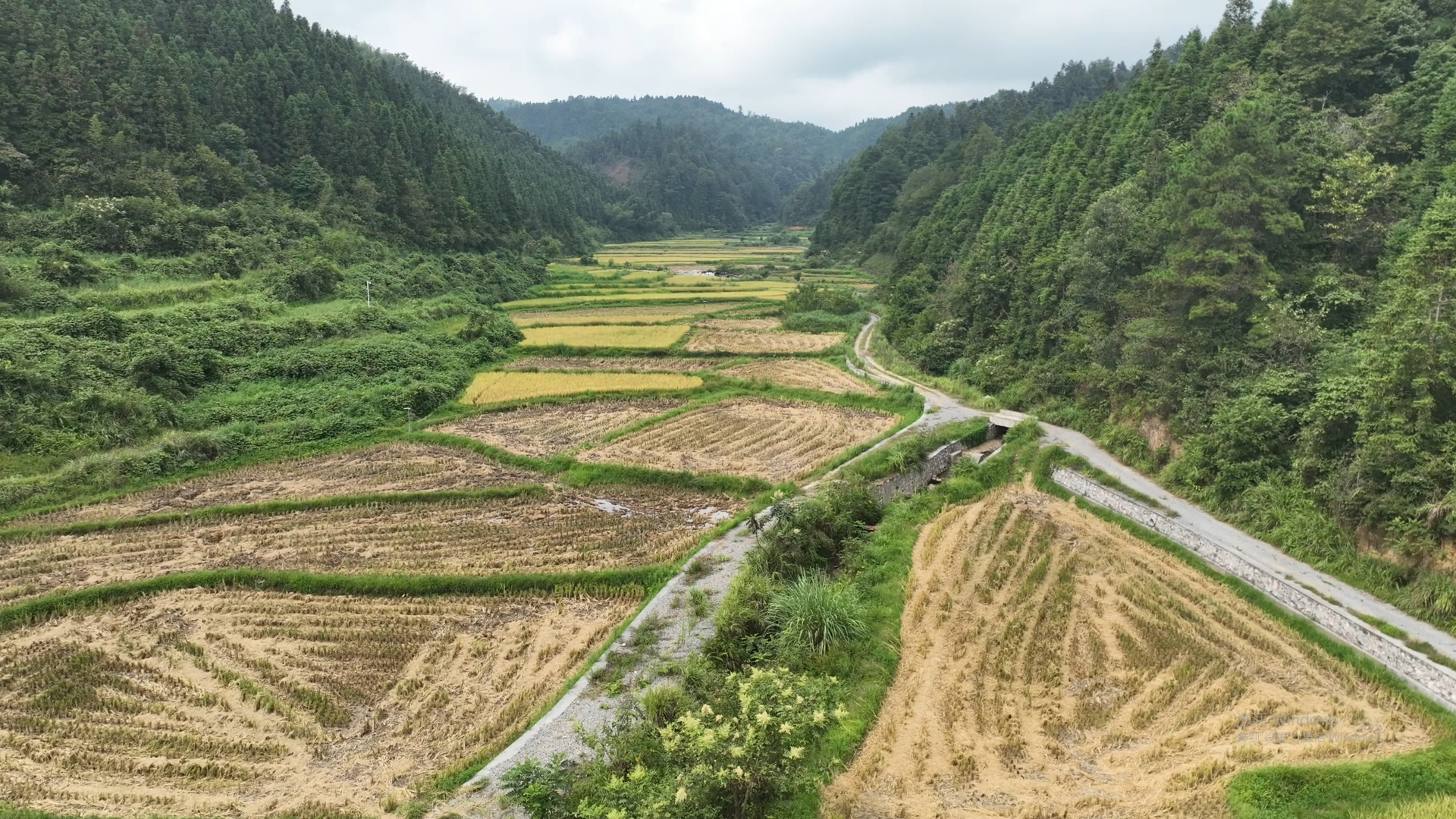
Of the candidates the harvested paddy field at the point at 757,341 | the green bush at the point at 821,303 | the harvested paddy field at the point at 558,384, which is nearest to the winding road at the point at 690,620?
the harvested paddy field at the point at 558,384

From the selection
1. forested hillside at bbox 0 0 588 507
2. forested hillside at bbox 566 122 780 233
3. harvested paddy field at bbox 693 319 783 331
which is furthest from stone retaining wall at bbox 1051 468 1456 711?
forested hillside at bbox 566 122 780 233

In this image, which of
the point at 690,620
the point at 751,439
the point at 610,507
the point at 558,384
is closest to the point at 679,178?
the point at 558,384

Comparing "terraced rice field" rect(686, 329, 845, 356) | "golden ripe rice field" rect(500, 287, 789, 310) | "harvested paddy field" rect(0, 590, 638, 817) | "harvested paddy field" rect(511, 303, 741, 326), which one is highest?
"golden ripe rice field" rect(500, 287, 789, 310)

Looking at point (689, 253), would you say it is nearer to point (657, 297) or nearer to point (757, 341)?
point (657, 297)

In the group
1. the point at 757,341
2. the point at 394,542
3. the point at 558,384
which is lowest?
the point at 394,542

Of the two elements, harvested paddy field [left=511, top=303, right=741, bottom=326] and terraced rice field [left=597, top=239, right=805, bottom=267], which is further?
terraced rice field [left=597, top=239, right=805, bottom=267]

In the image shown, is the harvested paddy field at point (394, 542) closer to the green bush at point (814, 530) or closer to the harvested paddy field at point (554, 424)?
the green bush at point (814, 530)

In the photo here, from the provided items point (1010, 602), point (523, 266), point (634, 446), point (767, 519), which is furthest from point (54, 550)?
point (523, 266)

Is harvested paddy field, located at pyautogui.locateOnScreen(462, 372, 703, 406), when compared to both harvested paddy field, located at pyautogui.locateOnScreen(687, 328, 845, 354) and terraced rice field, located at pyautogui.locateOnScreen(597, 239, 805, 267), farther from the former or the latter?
terraced rice field, located at pyautogui.locateOnScreen(597, 239, 805, 267)
